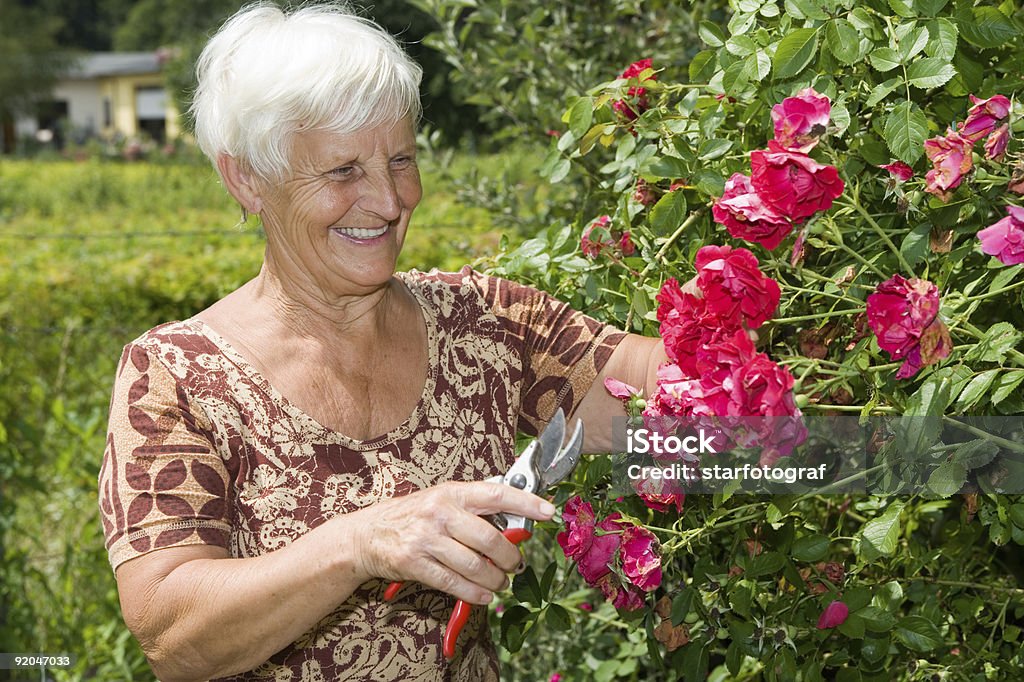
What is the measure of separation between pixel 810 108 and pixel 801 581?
669 millimetres

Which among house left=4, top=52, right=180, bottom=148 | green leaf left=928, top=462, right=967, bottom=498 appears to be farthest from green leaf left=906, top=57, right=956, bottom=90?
house left=4, top=52, right=180, bottom=148

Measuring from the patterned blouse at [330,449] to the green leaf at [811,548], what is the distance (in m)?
0.51

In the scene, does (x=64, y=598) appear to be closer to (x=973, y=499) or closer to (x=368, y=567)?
(x=368, y=567)

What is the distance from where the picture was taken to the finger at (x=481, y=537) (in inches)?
49.4

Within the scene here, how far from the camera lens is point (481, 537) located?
1255 millimetres

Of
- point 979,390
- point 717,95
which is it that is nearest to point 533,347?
point 717,95

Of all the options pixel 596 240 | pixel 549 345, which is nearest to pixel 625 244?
pixel 596 240

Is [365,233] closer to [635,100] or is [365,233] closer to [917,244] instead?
[635,100]

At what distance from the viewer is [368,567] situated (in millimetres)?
1326

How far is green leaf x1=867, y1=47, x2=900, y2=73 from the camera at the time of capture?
1.41 metres

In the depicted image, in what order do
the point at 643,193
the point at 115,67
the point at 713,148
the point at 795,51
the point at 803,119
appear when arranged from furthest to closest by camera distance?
the point at 115,67
the point at 643,193
the point at 713,148
the point at 795,51
the point at 803,119

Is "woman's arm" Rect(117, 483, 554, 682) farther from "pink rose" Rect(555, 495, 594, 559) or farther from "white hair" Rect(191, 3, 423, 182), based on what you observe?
"white hair" Rect(191, 3, 423, 182)

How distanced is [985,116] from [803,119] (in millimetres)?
212

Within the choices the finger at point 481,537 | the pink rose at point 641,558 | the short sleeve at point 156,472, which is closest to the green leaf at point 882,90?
the pink rose at point 641,558
